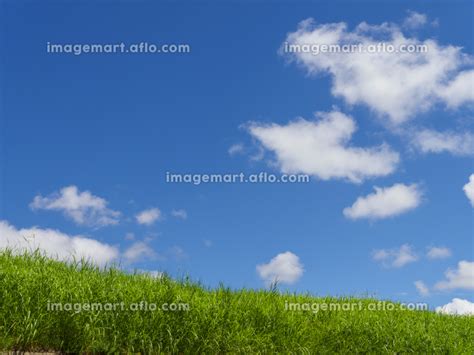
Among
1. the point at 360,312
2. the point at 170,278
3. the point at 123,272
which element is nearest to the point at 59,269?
the point at 123,272

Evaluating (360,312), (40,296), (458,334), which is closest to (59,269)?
(40,296)

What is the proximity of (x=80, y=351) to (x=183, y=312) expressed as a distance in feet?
5.74

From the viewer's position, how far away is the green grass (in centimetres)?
903

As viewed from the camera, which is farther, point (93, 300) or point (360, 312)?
point (360, 312)

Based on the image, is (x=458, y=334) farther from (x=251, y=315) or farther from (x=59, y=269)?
(x=59, y=269)

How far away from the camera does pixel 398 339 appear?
469 inches

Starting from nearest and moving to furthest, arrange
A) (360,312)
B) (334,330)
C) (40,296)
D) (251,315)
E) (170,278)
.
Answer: (40,296)
(251,315)
(334,330)
(170,278)
(360,312)

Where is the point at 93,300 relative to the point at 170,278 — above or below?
below

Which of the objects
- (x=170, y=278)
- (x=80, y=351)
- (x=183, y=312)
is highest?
(x=170, y=278)

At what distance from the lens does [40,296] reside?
9.61 metres

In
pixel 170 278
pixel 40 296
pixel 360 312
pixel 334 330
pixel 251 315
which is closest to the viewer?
pixel 40 296

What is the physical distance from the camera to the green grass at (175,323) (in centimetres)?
903

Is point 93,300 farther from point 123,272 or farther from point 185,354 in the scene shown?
point 123,272

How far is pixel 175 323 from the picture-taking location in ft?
31.4
